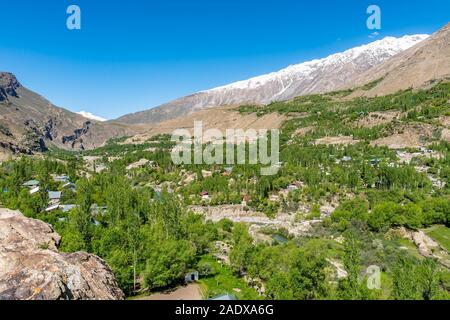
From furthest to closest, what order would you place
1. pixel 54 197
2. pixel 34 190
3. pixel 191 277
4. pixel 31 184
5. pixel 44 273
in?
pixel 31 184, pixel 34 190, pixel 54 197, pixel 191 277, pixel 44 273

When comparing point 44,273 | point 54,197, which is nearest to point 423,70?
point 54,197

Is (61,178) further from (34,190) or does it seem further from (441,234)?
(441,234)

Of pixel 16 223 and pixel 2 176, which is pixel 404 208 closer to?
pixel 16 223

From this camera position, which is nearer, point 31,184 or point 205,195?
point 31,184

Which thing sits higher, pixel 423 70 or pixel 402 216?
pixel 423 70

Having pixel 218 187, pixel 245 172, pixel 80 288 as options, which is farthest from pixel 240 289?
pixel 245 172

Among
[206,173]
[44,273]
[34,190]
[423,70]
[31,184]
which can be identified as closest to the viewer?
[44,273]
